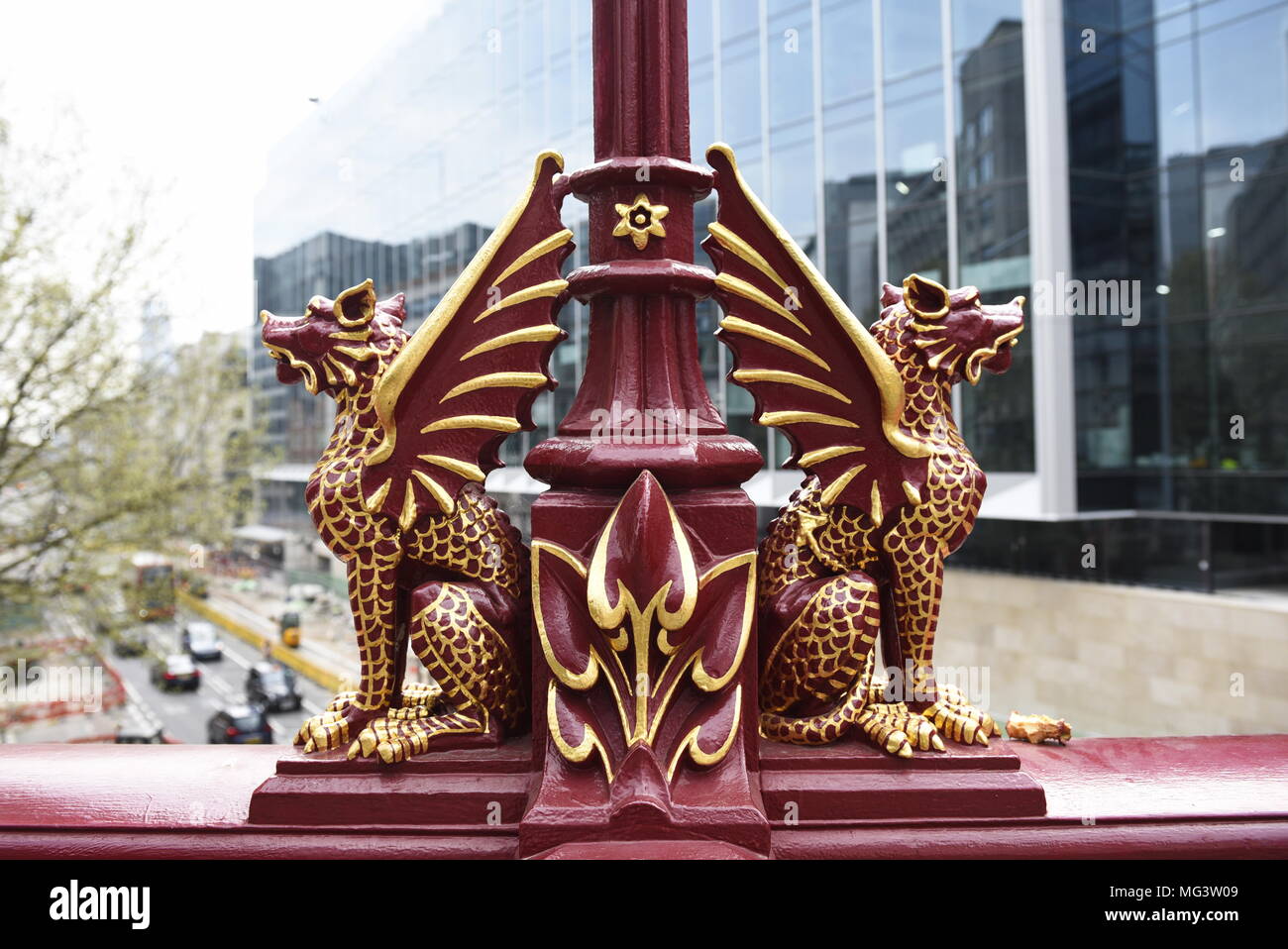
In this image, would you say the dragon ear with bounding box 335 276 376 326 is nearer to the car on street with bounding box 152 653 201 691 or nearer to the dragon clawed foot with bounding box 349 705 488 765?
the dragon clawed foot with bounding box 349 705 488 765

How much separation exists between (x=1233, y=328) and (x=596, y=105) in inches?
292

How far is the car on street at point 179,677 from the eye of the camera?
7887 mm

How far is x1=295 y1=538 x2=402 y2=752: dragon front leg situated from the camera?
1198 millimetres

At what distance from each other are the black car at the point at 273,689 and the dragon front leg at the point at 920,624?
869cm

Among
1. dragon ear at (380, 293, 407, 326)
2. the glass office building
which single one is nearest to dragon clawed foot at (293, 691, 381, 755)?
dragon ear at (380, 293, 407, 326)

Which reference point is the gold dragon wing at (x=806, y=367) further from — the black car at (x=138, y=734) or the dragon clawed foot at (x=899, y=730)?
the black car at (x=138, y=734)

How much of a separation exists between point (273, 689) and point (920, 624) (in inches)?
343

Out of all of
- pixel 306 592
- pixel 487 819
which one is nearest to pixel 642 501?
pixel 487 819

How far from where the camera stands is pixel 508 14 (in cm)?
501

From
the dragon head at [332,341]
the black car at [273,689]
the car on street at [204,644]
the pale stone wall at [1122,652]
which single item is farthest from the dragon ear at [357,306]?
the car on street at [204,644]

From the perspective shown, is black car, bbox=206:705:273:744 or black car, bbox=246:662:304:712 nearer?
black car, bbox=206:705:273:744

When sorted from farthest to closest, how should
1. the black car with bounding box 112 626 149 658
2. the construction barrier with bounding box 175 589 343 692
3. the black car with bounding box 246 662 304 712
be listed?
A: 1. the black car with bounding box 246 662 304 712
2. the construction barrier with bounding box 175 589 343 692
3. the black car with bounding box 112 626 149 658

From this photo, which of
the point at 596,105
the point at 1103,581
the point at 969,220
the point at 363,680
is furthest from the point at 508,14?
the point at 1103,581

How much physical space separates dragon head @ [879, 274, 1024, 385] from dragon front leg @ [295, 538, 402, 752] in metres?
0.82
